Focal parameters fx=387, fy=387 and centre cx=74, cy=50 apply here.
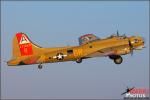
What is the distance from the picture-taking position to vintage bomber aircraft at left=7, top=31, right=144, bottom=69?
3997 centimetres

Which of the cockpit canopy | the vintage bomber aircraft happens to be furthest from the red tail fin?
the cockpit canopy

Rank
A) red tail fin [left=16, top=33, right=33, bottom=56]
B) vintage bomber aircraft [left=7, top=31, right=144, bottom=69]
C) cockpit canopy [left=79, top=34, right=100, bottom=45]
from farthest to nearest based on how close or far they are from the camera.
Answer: cockpit canopy [left=79, top=34, right=100, bottom=45] < red tail fin [left=16, top=33, right=33, bottom=56] < vintage bomber aircraft [left=7, top=31, right=144, bottom=69]

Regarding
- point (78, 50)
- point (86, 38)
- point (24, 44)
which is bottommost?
point (78, 50)

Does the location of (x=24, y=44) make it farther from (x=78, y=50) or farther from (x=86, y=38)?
(x=86, y=38)

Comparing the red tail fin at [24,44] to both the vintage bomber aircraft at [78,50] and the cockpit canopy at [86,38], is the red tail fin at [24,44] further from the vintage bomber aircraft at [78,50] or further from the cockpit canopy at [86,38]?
the cockpit canopy at [86,38]

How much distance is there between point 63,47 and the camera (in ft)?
133

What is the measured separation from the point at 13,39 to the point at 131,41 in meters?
12.6

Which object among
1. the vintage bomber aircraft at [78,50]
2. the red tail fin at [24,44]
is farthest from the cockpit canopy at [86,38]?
the red tail fin at [24,44]

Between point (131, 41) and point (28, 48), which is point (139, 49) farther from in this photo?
point (28, 48)

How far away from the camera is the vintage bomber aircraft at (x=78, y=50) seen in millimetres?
39969

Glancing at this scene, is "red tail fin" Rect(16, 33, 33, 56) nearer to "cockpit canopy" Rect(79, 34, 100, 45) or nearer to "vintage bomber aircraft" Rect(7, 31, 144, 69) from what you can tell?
"vintage bomber aircraft" Rect(7, 31, 144, 69)

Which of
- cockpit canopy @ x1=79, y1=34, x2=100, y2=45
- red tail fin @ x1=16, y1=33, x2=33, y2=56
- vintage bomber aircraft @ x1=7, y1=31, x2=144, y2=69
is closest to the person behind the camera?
vintage bomber aircraft @ x1=7, y1=31, x2=144, y2=69

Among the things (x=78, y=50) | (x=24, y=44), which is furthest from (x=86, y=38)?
(x=24, y=44)

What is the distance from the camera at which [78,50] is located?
40.5m
